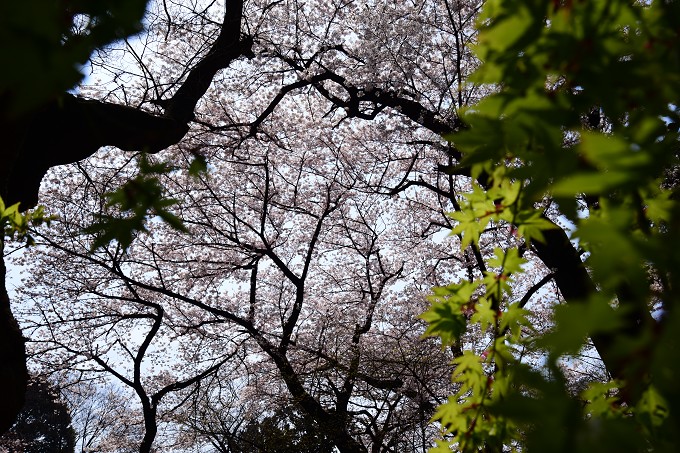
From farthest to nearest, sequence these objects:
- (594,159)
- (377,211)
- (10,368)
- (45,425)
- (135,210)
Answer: (45,425) < (377,211) < (10,368) < (135,210) < (594,159)

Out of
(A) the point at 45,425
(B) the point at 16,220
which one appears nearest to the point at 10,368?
(B) the point at 16,220

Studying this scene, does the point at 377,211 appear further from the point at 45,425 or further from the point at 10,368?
the point at 45,425

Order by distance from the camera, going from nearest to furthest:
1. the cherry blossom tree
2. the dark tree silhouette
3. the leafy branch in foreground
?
the leafy branch in foreground, the cherry blossom tree, the dark tree silhouette

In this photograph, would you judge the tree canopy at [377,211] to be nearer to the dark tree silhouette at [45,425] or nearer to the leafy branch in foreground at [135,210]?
the leafy branch in foreground at [135,210]

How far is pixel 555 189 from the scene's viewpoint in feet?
1.94

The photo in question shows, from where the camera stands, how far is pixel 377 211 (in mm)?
11102

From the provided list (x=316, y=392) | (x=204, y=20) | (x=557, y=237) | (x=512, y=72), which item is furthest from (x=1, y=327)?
(x=204, y=20)

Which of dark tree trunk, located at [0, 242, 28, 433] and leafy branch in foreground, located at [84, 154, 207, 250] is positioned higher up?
dark tree trunk, located at [0, 242, 28, 433]

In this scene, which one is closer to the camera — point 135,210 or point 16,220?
point 135,210

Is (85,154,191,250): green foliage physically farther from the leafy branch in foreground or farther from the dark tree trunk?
the dark tree trunk

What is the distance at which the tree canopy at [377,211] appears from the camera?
0.60 metres

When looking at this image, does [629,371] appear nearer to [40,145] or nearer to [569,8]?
[569,8]

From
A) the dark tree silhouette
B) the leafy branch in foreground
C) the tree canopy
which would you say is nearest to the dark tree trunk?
the tree canopy

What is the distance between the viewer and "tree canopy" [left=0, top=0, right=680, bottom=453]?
1.97 ft
